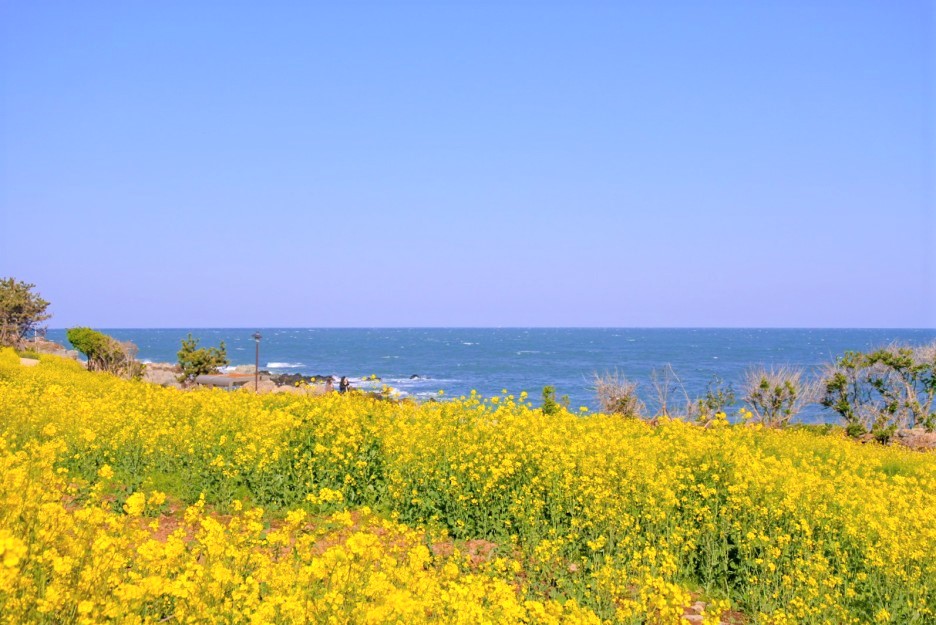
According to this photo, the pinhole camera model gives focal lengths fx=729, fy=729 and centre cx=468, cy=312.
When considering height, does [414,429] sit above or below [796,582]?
above

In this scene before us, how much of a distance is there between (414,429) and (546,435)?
6.13 feet

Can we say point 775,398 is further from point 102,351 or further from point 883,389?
point 102,351

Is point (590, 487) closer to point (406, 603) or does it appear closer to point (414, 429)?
point (414, 429)

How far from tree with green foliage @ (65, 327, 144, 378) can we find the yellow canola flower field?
28259 mm

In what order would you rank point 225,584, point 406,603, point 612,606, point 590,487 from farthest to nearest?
point 590,487, point 612,606, point 225,584, point 406,603

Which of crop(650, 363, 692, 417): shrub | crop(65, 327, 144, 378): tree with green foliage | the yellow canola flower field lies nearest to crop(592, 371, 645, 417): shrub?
crop(650, 363, 692, 417): shrub

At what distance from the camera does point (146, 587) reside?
13.1 feet

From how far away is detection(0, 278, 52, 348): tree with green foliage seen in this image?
152ft

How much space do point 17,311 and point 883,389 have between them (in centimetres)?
4956

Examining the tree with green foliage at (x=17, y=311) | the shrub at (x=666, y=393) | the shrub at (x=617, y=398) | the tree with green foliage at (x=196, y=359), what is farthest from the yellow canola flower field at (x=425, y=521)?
the tree with green foliage at (x=17, y=311)

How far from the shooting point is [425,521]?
902cm

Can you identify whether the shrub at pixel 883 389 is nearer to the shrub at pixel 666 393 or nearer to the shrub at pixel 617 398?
the shrub at pixel 666 393

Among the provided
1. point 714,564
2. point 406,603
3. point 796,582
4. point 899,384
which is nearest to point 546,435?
point 714,564

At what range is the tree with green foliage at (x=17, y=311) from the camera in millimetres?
46188
